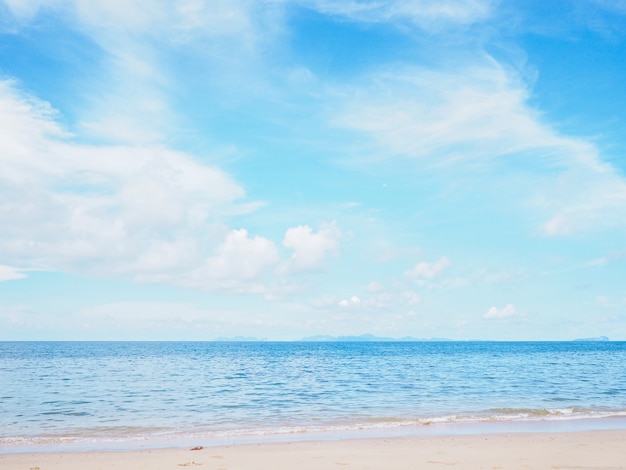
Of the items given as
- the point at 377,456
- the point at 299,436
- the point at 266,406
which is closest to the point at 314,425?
the point at 299,436

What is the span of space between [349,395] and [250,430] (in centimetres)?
1241

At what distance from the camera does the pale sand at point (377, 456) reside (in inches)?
541

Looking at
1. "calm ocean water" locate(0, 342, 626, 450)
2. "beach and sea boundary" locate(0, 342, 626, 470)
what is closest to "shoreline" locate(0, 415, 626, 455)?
"beach and sea boundary" locate(0, 342, 626, 470)

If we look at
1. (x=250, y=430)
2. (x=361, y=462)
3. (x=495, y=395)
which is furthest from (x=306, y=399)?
(x=361, y=462)

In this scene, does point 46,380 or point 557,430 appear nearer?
point 557,430

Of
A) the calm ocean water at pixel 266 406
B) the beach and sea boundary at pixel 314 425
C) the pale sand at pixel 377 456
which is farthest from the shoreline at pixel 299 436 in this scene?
the pale sand at pixel 377 456

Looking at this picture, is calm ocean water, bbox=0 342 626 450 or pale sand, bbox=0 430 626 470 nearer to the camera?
pale sand, bbox=0 430 626 470

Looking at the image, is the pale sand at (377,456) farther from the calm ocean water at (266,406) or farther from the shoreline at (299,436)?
the calm ocean water at (266,406)

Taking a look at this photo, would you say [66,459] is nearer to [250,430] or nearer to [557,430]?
[250,430]

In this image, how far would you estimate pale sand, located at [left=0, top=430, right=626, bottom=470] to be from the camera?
1375 centimetres

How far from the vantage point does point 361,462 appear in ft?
46.5

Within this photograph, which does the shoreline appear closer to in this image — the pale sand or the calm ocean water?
the calm ocean water

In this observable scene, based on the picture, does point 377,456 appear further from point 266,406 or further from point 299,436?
point 266,406

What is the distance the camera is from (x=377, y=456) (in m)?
15.1
